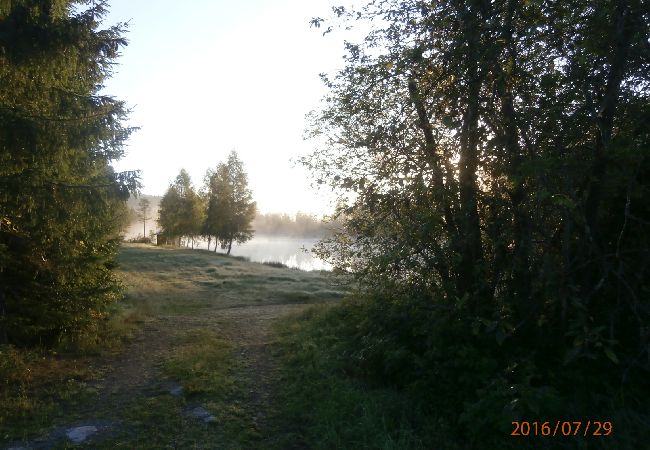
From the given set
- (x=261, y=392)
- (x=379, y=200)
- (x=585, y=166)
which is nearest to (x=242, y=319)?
(x=261, y=392)

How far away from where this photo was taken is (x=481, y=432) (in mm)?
4391

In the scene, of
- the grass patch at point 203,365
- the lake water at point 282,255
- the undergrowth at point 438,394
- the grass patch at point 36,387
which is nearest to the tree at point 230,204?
the lake water at point 282,255

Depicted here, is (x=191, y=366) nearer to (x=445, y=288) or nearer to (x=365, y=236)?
(x=365, y=236)

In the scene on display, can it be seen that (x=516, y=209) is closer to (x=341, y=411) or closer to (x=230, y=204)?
(x=341, y=411)

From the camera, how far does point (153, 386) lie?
23.1 ft

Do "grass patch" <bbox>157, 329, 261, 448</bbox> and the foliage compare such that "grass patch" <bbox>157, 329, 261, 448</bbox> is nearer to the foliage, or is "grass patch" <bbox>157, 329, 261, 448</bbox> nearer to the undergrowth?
the undergrowth

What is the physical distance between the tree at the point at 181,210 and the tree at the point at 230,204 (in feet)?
7.34

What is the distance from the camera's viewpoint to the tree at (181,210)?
45906 millimetres

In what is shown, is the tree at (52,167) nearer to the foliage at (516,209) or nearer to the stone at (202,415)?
the stone at (202,415)

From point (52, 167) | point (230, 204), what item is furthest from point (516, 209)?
point (230, 204)

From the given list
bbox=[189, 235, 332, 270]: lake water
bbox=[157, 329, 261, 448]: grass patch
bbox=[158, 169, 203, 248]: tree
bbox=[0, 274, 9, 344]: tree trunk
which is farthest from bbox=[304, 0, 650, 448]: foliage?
bbox=[158, 169, 203, 248]: tree

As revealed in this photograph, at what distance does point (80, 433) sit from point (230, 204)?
3869 cm

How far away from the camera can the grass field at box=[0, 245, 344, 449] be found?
536cm
